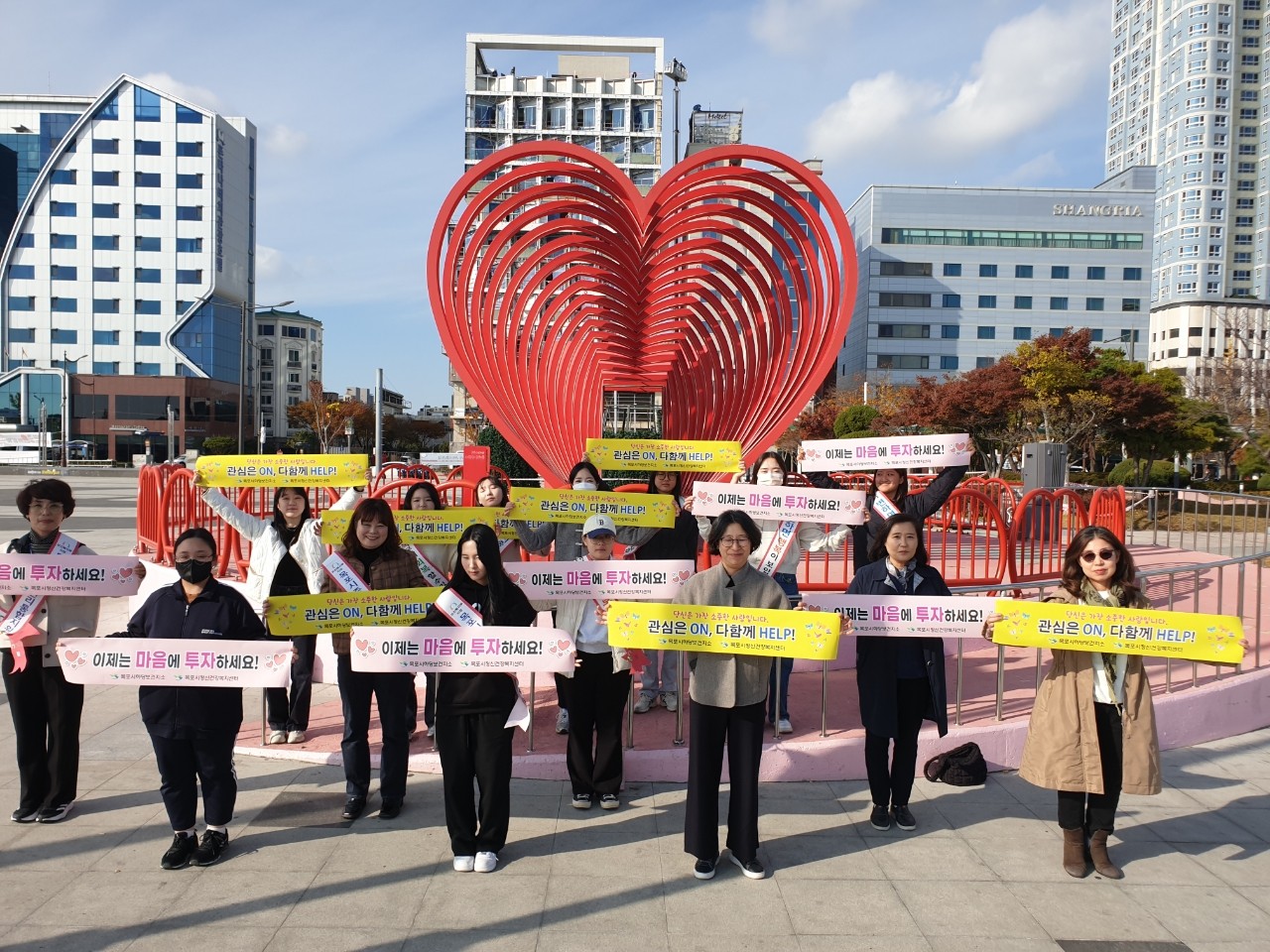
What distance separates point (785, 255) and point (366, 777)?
935cm

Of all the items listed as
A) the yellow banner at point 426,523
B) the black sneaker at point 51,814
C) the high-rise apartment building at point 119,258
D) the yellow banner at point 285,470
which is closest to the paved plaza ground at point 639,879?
the black sneaker at point 51,814

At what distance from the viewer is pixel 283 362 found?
86.9 metres

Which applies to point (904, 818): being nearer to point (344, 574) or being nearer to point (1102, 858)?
point (1102, 858)

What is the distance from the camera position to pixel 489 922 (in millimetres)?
3453

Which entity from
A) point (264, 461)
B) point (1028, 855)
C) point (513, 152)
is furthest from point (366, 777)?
point (513, 152)

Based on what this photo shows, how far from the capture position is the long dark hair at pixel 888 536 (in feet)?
14.0

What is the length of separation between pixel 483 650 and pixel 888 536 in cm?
205

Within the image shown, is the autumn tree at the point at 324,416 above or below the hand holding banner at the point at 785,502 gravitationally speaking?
above

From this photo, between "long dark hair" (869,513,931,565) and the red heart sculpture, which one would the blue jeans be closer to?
"long dark hair" (869,513,931,565)

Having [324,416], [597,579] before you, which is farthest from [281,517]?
[324,416]

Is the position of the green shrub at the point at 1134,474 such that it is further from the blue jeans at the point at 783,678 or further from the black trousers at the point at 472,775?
the black trousers at the point at 472,775

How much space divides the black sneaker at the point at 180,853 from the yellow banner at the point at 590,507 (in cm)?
242

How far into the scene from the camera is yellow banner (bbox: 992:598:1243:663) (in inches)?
149

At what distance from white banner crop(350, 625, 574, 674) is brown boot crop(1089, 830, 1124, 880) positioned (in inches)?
98.3
